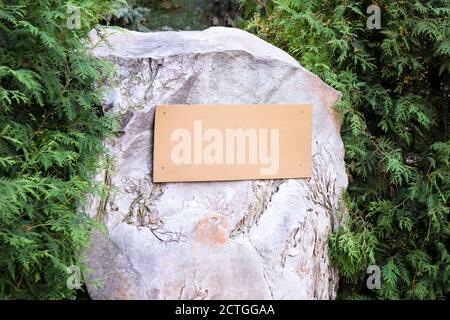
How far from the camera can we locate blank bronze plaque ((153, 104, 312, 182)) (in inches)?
120

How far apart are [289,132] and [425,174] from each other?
3.42 ft

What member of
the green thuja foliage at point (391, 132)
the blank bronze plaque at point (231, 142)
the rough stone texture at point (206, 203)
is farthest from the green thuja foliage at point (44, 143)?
the green thuja foliage at point (391, 132)

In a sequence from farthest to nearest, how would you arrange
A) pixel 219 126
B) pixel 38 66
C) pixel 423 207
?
1. pixel 423 207
2. pixel 219 126
3. pixel 38 66

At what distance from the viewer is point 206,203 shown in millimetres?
3098

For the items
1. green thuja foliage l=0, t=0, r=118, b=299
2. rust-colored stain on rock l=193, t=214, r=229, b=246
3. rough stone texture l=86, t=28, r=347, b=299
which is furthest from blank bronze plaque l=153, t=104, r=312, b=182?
green thuja foliage l=0, t=0, r=118, b=299

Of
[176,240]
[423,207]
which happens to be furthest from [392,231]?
[176,240]

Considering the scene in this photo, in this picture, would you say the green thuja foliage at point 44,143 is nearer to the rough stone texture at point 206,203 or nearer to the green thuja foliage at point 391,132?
the rough stone texture at point 206,203

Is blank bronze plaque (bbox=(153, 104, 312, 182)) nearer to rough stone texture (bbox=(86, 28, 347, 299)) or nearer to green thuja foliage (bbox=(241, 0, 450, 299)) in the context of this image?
rough stone texture (bbox=(86, 28, 347, 299))

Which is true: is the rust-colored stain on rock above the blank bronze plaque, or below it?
below

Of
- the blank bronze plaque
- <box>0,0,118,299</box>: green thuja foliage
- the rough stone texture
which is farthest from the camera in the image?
the blank bronze plaque

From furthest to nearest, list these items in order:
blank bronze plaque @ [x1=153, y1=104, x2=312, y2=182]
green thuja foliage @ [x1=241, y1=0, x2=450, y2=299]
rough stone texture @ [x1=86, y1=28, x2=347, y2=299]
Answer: green thuja foliage @ [x1=241, y1=0, x2=450, y2=299]
blank bronze plaque @ [x1=153, y1=104, x2=312, y2=182]
rough stone texture @ [x1=86, y1=28, x2=347, y2=299]
